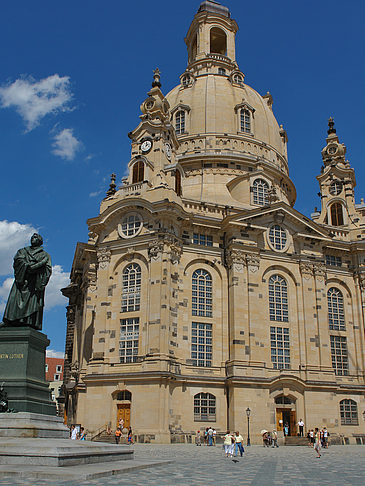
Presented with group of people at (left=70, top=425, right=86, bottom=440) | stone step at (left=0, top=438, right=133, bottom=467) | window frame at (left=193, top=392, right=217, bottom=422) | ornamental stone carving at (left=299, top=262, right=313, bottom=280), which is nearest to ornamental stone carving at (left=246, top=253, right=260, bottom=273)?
ornamental stone carving at (left=299, top=262, right=313, bottom=280)

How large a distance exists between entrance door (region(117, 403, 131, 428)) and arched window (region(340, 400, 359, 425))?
19.5 m

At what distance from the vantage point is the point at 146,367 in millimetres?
40250

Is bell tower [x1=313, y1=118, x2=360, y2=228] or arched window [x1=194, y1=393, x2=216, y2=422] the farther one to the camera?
bell tower [x1=313, y1=118, x2=360, y2=228]

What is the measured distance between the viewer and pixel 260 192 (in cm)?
5591

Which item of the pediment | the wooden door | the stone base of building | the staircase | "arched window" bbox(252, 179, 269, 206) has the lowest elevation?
the staircase

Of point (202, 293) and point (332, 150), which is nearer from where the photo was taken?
point (202, 293)

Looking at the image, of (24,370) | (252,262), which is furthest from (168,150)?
(24,370)

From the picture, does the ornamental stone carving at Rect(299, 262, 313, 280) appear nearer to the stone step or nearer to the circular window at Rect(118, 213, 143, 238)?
the circular window at Rect(118, 213, 143, 238)

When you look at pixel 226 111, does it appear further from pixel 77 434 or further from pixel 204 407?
pixel 77 434

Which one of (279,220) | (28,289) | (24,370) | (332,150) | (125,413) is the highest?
(332,150)

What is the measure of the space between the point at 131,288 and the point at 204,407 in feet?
38.2

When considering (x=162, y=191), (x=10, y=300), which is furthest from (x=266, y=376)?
(x=10, y=300)

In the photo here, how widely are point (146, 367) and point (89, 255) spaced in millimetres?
15677

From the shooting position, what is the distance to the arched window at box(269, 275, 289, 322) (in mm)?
46656
